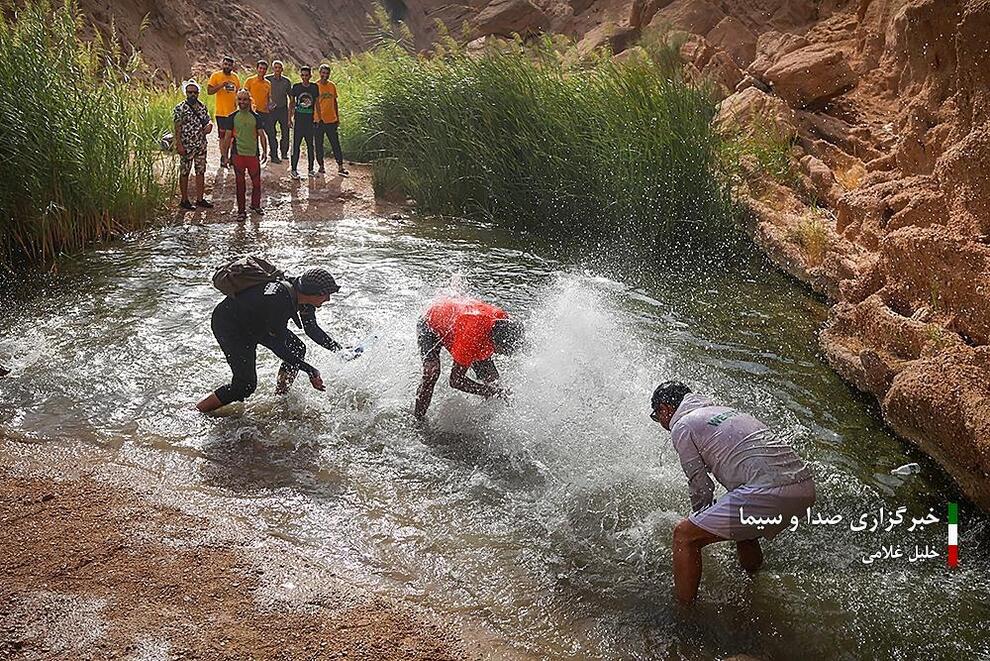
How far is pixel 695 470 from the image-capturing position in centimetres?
432

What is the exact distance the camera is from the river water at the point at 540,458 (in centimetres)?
431

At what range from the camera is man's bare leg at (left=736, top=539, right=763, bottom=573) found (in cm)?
457

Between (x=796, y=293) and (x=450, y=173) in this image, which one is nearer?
(x=796, y=293)

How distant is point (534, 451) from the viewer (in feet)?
19.5

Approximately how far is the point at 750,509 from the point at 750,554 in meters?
0.59

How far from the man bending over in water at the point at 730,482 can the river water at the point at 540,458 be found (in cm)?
39

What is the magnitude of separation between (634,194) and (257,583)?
797cm

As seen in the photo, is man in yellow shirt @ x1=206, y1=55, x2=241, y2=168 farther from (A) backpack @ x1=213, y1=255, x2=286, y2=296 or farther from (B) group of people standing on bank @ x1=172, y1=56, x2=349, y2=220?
(A) backpack @ x1=213, y1=255, x2=286, y2=296

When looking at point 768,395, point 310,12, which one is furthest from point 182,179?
point 310,12

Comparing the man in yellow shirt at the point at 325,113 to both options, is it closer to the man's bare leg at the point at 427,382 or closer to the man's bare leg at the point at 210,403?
the man's bare leg at the point at 210,403

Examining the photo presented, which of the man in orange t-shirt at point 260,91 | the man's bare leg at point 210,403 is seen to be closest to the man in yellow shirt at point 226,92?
the man in orange t-shirt at point 260,91

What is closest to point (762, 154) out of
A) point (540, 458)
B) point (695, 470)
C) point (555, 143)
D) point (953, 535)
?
point (555, 143)

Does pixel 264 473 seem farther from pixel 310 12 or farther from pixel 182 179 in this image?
pixel 310 12

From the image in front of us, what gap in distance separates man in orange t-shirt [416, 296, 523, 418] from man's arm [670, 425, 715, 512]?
1906mm
